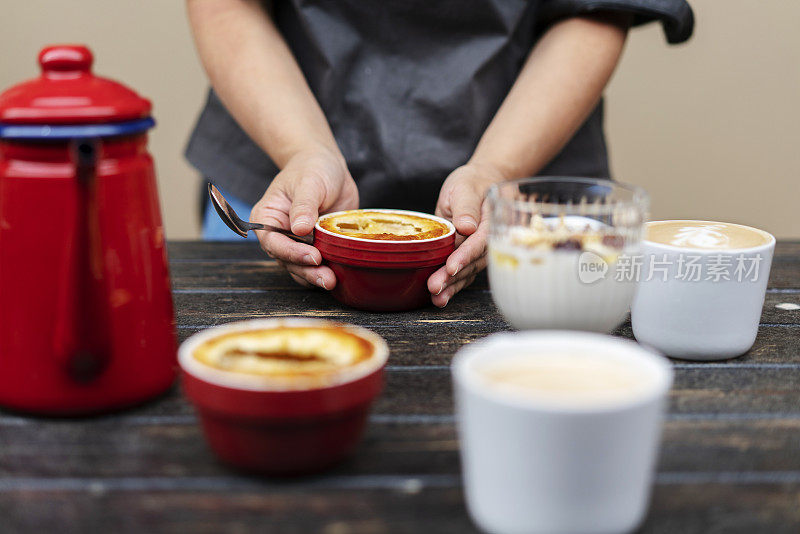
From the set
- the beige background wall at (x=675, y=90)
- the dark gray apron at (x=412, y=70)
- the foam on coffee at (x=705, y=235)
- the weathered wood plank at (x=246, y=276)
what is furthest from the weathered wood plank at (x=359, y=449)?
the beige background wall at (x=675, y=90)

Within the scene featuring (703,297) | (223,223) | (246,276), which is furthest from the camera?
(223,223)

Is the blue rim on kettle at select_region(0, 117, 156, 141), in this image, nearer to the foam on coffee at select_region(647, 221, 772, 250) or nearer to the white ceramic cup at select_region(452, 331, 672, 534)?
the white ceramic cup at select_region(452, 331, 672, 534)

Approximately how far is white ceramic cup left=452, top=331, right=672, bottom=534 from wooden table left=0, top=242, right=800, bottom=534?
40 mm

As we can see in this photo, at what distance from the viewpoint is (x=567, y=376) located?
632 mm

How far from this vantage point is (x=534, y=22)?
163 centimetres

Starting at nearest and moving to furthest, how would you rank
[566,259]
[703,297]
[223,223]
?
1. [566,259]
2. [703,297]
3. [223,223]

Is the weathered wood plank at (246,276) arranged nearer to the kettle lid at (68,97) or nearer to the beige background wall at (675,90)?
the kettle lid at (68,97)

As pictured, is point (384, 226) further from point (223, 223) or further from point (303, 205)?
point (223, 223)

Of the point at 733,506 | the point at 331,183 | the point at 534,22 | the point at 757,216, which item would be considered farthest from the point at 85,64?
the point at 757,216

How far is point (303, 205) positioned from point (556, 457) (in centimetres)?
69

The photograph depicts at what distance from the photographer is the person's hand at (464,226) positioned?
Result: 1.10 metres

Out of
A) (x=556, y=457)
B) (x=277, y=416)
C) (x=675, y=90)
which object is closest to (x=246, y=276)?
(x=277, y=416)

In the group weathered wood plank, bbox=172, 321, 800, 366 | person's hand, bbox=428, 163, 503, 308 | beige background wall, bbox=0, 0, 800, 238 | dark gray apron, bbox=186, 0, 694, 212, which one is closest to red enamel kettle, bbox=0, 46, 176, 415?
weathered wood plank, bbox=172, 321, 800, 366

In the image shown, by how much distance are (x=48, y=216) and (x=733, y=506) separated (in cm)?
62
